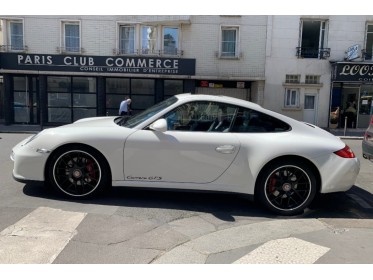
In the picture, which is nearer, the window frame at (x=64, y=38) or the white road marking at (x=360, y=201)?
the white road marking at (x=360, y=201)

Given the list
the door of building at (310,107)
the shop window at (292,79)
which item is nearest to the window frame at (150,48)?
the shop window at (292,79)

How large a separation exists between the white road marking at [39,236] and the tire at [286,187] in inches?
89.8

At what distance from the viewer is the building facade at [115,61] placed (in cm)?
1527

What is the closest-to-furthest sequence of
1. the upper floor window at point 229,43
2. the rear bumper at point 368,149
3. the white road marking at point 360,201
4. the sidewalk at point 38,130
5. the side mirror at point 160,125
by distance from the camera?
the side mirror at point 160,125 < the white road marking at point 360,201 < the rear bumper at point 368,149 < the sidewalk at point 38,130 < the upper floor window at point 229,43

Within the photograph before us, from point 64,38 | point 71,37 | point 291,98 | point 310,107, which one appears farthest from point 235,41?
point 64,38

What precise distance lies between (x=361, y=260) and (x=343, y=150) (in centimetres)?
163

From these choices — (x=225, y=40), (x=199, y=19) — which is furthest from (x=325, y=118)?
(x=199, y=19)

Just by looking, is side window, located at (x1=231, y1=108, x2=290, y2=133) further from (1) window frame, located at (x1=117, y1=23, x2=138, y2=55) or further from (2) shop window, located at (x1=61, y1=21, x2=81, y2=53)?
(2) shop window, located at (x1=61, y1=21, x2=81, y2=53)

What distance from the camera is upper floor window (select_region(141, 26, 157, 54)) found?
15.8m

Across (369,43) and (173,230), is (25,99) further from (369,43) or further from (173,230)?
(369,43)

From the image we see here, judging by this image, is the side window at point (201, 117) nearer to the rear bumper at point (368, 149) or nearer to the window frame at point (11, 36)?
the rear bumper at point (368, 149)

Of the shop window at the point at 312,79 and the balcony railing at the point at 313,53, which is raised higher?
the balcony railing at the point at 313,53

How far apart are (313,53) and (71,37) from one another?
1170 cm

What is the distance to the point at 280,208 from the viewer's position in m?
4.30
